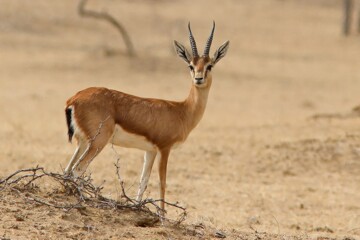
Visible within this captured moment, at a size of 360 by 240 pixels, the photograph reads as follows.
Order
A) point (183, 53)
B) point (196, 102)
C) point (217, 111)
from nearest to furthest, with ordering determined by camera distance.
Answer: point (196, 102) → point (183, 53) → point (217, 111)

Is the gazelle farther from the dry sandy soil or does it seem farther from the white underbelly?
the dry sandy soil

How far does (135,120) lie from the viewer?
9094 millimetres

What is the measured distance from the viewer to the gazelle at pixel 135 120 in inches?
346

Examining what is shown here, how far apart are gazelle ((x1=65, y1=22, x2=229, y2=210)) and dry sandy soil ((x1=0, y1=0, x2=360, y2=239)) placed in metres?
0.66

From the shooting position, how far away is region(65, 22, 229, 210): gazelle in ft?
28.9

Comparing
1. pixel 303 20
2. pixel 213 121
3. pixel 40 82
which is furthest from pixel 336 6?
pixel 213 121

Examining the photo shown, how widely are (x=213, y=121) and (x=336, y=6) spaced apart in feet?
88.9

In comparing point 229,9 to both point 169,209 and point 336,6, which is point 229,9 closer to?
point 336,6

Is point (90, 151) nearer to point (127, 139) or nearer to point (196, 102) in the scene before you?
point (127, 139)

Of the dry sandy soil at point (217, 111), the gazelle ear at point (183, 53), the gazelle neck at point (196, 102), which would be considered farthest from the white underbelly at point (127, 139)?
the gazelle ear at point (183, 53)

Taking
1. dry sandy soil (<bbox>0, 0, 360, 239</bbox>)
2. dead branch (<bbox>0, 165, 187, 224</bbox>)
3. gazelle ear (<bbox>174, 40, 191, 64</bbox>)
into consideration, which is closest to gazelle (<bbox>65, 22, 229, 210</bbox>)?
gazelle ear (<bbox>174, 40, 191, 64</bbox>)

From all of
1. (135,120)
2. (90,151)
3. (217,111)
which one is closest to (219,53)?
(135,120)

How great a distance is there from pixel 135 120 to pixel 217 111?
36.3 ft

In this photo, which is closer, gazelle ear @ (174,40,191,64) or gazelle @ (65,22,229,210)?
gazelle @ (65,22,229,210)
